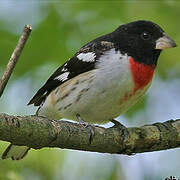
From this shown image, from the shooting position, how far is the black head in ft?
14.5

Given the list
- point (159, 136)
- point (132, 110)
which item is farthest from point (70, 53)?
point (159, 136)

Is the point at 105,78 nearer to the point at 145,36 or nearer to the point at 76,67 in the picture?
the point at 76,67

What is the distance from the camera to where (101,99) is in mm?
4156

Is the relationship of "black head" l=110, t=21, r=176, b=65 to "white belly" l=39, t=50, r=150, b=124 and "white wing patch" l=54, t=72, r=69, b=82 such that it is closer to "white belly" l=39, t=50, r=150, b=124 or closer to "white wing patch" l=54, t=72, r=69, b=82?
"white belly" l=39, t=50, r=150, b=124

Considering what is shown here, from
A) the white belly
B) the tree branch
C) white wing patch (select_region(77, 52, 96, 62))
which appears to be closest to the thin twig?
the tree branch

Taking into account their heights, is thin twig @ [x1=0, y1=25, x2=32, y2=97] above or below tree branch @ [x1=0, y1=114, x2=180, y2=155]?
above

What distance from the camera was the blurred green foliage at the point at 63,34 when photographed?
16.3 ft

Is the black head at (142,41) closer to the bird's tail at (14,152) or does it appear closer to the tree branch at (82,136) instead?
the tree branch at (82,136)

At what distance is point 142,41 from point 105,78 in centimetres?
73

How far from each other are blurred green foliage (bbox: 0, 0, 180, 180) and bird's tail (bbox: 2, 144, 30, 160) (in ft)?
0.42

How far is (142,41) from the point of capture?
4539mm

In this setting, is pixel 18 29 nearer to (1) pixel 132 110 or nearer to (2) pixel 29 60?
(2) pixel 29 60

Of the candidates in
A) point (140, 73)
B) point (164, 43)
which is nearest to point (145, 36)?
point (164, 43)

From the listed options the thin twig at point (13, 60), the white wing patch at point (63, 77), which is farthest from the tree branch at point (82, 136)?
the white wing patch at point (63, 77)
